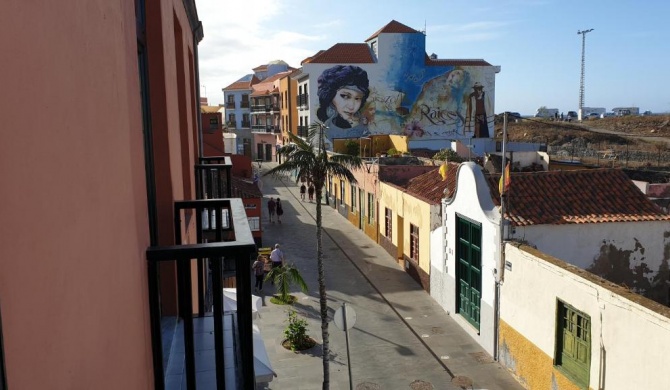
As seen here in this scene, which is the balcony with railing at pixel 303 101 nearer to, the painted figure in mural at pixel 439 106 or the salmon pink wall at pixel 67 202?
the painted figure in mural at pixel 439 106

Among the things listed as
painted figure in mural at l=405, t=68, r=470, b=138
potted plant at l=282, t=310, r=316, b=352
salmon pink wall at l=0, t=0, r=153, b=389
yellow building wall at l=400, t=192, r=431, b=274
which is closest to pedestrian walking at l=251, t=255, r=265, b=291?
potted plant at l=282, t=310, r=316, b=352

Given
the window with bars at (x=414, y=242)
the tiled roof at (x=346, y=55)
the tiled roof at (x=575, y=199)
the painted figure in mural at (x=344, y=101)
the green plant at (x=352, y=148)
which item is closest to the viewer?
the tiled roof at (x=575, y=199)

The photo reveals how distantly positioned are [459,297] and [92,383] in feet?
47.1

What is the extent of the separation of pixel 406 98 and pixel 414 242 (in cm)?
2784

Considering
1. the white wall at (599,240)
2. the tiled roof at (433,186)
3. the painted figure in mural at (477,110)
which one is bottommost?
the white wall at (599,240)

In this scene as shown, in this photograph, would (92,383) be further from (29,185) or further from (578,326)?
(578,326)

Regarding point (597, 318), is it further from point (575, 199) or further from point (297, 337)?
point (297, 337)

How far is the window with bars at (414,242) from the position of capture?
19844mm

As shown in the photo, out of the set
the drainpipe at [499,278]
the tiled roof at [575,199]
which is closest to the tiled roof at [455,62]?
the tiled roof at [575,199]

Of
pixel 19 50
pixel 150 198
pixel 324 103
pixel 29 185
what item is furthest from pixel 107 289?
pixel 324 103

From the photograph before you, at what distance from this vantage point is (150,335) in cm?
441

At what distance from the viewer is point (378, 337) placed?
15.1 m

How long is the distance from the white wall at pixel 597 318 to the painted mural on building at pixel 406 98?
3323 cm

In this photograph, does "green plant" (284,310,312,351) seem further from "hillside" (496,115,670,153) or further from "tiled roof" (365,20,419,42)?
"hillside" (496,115,670,153)
